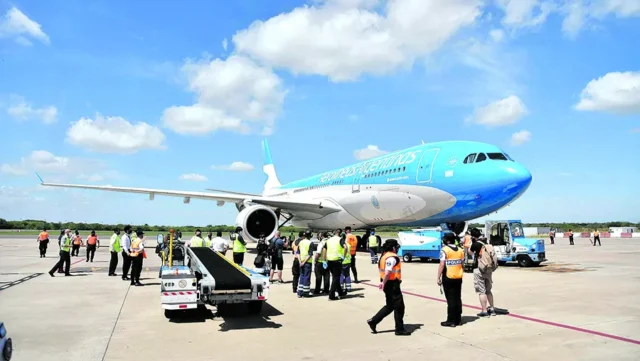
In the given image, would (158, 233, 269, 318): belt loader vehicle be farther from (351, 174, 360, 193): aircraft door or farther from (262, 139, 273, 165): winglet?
(262, 139, 273, 165): winglet

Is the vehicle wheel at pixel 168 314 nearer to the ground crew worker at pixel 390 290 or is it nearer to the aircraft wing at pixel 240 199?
the ground crew worker at pixel 390 290

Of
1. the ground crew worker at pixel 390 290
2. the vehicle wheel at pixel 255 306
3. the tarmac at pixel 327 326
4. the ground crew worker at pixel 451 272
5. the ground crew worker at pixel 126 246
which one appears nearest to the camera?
the tarmac at pixel 327 326

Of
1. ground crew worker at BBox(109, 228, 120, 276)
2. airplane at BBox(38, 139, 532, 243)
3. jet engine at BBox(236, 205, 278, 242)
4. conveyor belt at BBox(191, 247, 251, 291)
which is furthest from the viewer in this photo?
jet engine at BBox(236, 205, 278, 242)

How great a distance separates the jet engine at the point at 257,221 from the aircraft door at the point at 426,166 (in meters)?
8.18

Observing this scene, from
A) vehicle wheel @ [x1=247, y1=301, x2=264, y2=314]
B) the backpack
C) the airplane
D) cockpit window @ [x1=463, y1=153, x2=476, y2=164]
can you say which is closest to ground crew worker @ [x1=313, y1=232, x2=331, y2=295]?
vehicle wheel @ [x1=247, y1=301, x2=264, y2=314]

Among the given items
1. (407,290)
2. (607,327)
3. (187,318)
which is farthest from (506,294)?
(187,318)

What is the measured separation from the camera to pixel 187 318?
892 centimetres

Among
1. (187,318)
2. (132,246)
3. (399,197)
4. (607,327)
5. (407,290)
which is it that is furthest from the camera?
(399,197)

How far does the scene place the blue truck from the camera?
18.2 meters

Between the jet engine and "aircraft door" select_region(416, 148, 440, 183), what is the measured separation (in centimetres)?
818

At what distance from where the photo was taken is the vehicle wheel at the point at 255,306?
920cm

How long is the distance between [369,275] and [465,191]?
4866mm

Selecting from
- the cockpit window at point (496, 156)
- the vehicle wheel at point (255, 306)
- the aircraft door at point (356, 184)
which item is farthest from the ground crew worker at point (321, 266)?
the aircraft door at point (356, 184)

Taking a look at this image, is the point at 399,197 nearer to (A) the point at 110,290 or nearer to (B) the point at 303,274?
(B) the point at 303,274
